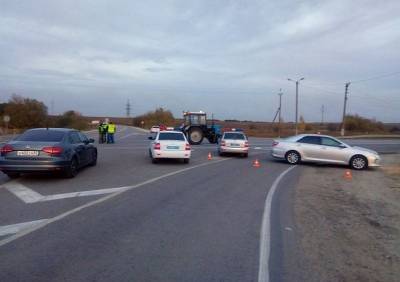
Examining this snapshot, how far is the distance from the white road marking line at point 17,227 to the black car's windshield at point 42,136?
588 centimetres

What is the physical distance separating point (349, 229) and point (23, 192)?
740 centimetres

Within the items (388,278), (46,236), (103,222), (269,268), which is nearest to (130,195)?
(103,222)

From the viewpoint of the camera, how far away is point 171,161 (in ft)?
68.1

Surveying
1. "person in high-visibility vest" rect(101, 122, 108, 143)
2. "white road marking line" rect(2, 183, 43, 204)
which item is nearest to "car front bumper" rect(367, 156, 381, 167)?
"white road marking line" rect(2, 183, 43, 204)

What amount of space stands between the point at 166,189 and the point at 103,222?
4.13 meters

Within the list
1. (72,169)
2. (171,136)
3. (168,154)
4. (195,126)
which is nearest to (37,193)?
(72,169)

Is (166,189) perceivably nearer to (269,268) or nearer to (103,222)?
(103,222)

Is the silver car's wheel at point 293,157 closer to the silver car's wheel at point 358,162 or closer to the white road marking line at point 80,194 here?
the silver car's wheel at point 358,162

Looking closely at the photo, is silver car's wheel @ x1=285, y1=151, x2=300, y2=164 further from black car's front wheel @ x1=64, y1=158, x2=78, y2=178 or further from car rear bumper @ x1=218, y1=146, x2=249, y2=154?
black car's front wheel @ x1=64, y1=158, x2=78, y2=178

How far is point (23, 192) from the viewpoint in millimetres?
11078

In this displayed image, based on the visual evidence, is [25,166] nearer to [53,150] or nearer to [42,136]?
[53,150]

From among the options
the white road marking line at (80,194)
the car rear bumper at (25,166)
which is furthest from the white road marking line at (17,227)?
the car rear bumper at (25,166)

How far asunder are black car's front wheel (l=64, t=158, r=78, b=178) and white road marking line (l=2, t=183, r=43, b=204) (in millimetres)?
1429

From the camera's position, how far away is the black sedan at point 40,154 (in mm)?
12695
